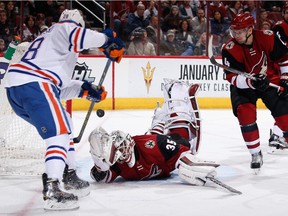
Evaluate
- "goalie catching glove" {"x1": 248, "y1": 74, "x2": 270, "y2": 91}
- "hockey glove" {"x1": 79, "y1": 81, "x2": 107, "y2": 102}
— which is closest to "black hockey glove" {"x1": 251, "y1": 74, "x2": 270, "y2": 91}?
"goalie catching glove" {"x1": 248, "y1": 74, "x2": 270, "y2": 91}

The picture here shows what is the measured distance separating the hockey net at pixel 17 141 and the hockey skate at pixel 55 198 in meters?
1.13

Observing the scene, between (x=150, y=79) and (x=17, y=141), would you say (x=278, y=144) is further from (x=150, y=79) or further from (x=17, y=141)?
(x=150, y=79)

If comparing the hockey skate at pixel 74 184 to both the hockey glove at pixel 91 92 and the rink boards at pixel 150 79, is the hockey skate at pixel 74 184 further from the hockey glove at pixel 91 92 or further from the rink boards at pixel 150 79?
the rink boards at pixel 150 79

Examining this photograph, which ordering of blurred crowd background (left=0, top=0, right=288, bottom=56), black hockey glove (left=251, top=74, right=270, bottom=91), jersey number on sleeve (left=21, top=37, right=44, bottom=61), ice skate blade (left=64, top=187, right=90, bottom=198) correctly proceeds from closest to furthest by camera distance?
jersey number on sleeve (left=21, top=37, right=44, bottom=61)
ice skate blade (left=64, top=187, right=90, bottom=198)
black hockey glove (left=251, top=74, right=270, bottom=91)
blurred crowd background (left=0, top=0, right=288, bottom=56)

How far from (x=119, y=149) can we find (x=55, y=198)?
0.55 meters

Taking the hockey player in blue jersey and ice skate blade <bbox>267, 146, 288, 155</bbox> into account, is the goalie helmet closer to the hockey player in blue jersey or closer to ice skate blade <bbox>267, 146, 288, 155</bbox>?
the hockey player in blue jersey

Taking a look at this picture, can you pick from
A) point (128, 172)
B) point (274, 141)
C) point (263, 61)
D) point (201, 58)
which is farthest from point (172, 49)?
point (128, 172)

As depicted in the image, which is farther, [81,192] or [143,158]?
[143,158]

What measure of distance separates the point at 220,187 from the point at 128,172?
504mm

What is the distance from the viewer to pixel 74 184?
3.12m

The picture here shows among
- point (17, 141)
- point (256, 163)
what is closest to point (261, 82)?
point (256, 163)

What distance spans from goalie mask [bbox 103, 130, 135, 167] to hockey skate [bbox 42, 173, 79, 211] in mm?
434

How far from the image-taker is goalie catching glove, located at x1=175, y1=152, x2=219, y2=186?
315 cm

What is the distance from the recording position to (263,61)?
3713 millimetres
